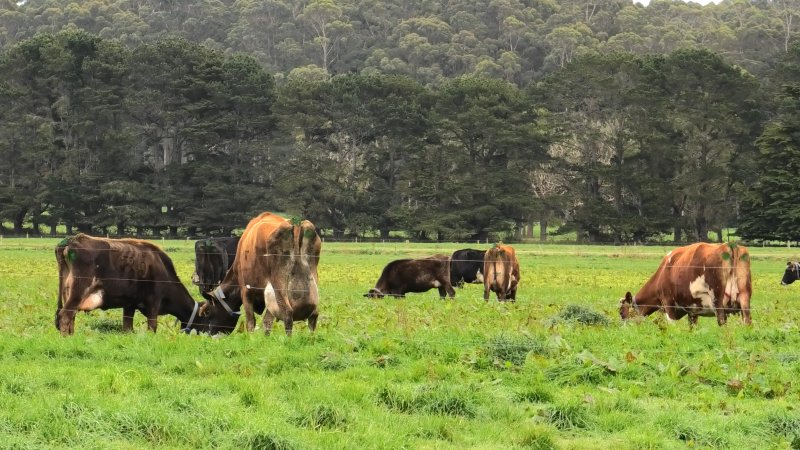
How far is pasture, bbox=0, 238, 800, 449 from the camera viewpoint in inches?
309

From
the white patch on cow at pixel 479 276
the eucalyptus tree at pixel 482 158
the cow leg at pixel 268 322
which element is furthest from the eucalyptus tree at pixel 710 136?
the cow leg at pixel 268 322

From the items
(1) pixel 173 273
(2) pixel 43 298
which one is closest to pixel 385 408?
(1) pixel 173 273

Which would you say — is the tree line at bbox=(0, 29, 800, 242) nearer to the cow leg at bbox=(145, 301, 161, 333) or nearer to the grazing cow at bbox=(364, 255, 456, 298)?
the grazing cow at bbox=(364, 255, 456, 298)

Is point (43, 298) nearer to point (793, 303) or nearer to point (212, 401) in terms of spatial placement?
point (212, 401)

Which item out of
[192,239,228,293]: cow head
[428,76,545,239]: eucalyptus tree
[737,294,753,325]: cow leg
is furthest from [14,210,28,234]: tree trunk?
[737,294,753,325]: cow leg

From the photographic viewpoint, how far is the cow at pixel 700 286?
15.6 m

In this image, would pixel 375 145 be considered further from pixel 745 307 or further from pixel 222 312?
pixel 745 307

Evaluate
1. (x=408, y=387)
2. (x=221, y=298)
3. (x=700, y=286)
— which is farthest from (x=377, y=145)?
(x=408, y=387)

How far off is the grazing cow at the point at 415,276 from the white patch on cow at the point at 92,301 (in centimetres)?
1163

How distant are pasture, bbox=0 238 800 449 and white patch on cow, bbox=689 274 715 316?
912mm

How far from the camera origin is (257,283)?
14125mm

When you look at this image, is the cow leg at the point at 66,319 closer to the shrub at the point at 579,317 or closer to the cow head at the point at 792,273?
the shrub at the point at 579,317

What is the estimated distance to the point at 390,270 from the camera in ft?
82.7

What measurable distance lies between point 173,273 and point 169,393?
22.5 ft
